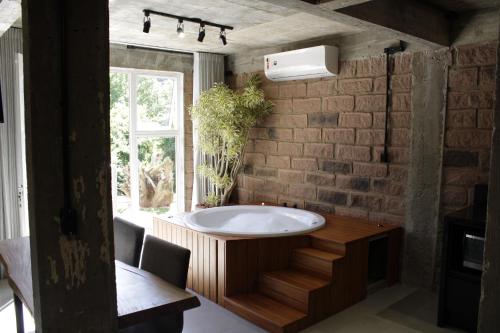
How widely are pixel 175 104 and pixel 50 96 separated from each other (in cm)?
389

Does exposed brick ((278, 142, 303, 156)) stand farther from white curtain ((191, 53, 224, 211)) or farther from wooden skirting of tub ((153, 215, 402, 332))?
wooden skirting of tub ((153, 215, 402, 332))

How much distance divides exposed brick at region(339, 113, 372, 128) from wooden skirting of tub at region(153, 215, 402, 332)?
970 mm

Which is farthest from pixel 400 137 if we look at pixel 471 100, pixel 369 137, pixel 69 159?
pixel 69 159

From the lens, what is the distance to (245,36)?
13.6 feet

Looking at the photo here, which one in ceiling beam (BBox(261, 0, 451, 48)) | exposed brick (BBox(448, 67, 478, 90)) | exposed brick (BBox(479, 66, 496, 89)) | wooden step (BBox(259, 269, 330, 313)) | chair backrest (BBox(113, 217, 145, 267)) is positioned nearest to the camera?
ceiling beam (BBox(261, 0, 451, 48))

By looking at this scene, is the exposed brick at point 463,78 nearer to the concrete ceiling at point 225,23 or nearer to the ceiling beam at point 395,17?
the ceiling beam at point 395,17

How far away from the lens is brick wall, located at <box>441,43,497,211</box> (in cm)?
319

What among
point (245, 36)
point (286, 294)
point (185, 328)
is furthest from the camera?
point (245, 36)

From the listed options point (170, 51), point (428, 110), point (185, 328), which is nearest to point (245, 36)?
point (170, 51)

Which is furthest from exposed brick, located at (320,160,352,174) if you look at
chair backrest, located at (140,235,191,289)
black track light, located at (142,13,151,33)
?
chair backrest, located at (140,235,191,289)

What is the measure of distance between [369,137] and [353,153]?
0.73 ft

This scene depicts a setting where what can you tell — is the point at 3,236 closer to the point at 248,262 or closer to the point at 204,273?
the point at 204,273

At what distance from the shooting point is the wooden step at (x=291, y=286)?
119 inches

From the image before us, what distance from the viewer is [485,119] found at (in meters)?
3.20
